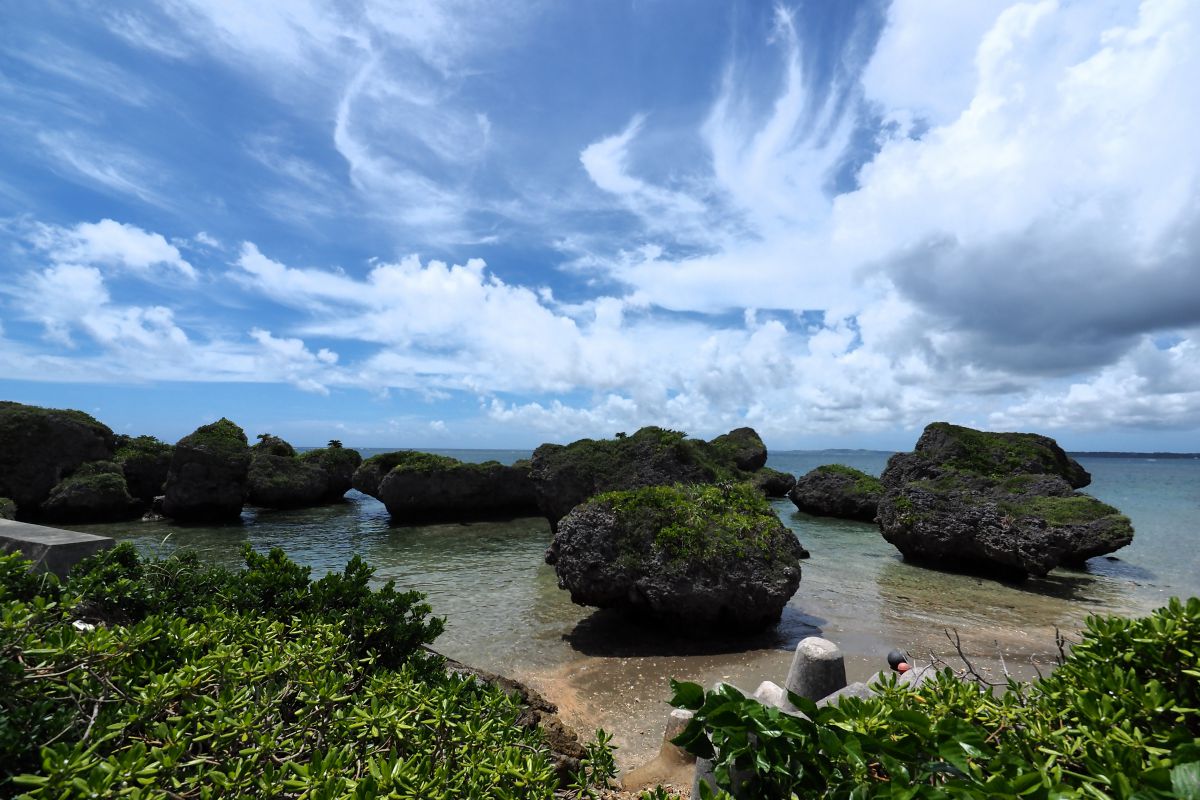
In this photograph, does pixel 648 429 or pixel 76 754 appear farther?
pixel 648 429

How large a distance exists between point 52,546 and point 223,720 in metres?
4.92

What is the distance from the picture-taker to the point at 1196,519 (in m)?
35.2

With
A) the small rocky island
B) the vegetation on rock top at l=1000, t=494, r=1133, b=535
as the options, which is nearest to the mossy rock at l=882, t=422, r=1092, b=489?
the vegetation on rock top at l=1000, t=494, r=1133, b=535

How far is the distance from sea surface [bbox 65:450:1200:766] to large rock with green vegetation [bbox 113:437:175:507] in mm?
6222

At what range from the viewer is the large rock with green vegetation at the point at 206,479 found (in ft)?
101

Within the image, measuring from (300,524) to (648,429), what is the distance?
800 inches

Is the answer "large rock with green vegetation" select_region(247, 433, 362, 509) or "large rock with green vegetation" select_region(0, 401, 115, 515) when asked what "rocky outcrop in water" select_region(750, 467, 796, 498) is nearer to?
"large rock with green vegetation" select_region(247, 433, 362, 509)

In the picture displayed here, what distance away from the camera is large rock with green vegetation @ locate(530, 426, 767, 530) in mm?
26094

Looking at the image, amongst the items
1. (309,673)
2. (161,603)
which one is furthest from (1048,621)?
(161,603)

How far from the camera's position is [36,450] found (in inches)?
1191

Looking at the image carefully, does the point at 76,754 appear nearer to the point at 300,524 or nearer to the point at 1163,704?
the point at 1163,704

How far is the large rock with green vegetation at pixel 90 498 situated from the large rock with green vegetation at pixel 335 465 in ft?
Answer: 33.2

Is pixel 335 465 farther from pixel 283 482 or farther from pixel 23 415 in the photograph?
pixel 23 415

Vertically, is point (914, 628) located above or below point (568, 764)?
below
